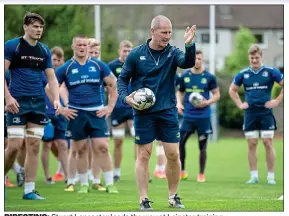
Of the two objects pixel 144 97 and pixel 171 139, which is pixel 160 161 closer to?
pixel 171 139

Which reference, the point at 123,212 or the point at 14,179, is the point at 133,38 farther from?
the point at 123,212

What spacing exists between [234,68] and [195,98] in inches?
1201

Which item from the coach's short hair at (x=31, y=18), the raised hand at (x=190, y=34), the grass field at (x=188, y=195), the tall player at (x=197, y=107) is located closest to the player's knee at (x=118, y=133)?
the grass field at (x=188, y=195)

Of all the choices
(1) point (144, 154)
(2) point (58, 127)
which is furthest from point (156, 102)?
(2) point (58, 127)

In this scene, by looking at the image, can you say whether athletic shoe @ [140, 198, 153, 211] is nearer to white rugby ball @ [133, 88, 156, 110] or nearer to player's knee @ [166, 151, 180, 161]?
player's knee @ [166, 151, 180, 161]

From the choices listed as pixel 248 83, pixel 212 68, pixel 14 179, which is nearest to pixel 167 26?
pixel 248 83

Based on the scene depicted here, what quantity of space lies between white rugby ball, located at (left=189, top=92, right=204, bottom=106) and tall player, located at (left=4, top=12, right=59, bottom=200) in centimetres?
437

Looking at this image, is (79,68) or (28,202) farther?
(79,68)

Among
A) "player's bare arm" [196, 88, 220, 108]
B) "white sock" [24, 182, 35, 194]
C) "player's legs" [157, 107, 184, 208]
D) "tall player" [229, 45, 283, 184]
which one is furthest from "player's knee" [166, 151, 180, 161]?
"player's bare arm" [196, 88, 220, 108]

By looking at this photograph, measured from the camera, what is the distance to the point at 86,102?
1240 centimetres

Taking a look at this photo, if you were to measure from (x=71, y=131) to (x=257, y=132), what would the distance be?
3.72 m

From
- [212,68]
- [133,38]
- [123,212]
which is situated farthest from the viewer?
[133,38]

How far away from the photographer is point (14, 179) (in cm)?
1524

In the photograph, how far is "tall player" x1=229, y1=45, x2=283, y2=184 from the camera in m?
14.4
